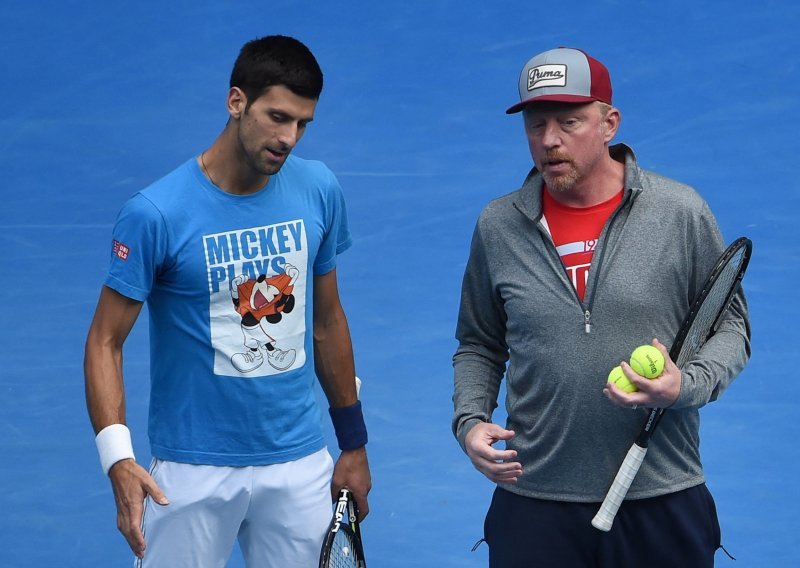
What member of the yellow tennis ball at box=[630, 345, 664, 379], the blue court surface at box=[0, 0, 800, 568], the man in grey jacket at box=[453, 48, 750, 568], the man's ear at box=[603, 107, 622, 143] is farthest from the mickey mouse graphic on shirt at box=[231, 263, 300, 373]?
the blue court surface at box=[0, 0, 800, 568]

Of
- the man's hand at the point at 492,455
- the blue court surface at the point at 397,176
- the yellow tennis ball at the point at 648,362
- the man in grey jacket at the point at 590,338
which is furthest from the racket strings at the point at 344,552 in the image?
the blue court surface at the point at 397,176

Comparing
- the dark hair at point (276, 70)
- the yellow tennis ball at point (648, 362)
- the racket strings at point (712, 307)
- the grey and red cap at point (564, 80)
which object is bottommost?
the yellow tennis ball at point (648, 362)

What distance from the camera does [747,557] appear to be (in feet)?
21.9

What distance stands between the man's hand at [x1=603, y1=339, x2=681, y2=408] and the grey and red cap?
2.63 ft

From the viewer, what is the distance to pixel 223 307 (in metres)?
4.68

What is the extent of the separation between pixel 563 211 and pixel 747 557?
9.11 ft

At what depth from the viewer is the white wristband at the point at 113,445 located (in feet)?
14.8

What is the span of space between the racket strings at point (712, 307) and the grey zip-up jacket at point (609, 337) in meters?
0.05

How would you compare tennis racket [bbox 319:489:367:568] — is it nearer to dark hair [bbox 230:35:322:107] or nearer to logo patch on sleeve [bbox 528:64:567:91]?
dark hair [bbox 230:35:322:107]

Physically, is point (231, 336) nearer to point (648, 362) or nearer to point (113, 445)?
point (113, 445)

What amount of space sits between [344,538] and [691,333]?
4.52 ft

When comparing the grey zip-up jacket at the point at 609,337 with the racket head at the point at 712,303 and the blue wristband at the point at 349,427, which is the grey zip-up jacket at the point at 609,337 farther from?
the blue wristband at the point at 349,427

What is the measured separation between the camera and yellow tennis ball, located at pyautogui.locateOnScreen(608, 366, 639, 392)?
4113mm

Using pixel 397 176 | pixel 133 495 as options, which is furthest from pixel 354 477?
pixel 397 176
